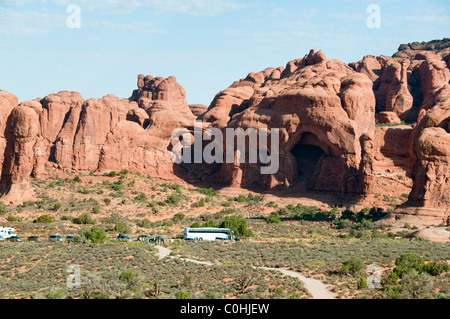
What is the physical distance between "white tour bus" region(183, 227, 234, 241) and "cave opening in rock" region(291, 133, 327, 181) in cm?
2554

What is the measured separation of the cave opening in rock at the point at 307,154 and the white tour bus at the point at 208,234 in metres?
25.5

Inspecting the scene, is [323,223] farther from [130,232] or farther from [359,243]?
[130,232]

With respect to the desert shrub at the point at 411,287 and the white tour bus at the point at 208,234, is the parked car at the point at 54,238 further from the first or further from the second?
the desert shrub at the point at 411,287

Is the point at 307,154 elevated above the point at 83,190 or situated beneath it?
elevated above

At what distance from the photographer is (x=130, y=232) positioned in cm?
4909

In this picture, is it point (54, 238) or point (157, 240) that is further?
point (157, 240)

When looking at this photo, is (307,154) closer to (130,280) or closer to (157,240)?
(157,240)

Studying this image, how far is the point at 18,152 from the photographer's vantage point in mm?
54406

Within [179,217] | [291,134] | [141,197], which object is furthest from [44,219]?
[291,134]

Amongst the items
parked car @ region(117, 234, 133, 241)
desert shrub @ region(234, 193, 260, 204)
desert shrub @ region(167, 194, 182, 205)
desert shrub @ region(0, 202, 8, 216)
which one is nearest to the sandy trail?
parked car @ region(117, 234, 133, 241)

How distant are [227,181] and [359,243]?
31.8 metres

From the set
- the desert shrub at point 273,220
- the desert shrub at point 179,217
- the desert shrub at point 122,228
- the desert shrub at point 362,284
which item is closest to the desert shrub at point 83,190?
the desert shrub at point 179,217

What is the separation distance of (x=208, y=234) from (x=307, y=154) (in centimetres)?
3024
